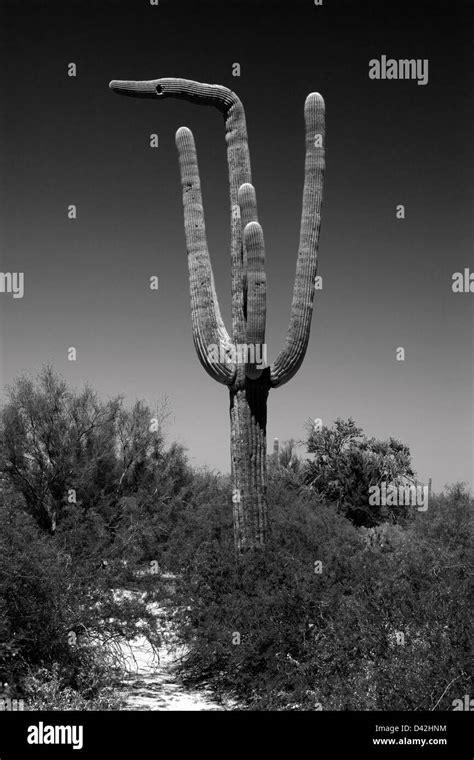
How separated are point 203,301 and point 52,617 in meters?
4.20

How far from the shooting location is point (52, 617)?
614 centimetres

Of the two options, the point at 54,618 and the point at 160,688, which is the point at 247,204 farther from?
the point at 160,688

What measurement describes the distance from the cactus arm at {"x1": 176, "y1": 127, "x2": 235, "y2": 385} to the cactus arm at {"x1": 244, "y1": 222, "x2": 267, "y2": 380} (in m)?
0.42

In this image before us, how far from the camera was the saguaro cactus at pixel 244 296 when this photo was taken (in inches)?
324

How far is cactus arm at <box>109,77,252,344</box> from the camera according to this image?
9070 mm

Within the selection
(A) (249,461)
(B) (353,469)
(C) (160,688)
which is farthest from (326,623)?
(B) (353,469)

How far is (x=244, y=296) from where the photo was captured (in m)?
8.81

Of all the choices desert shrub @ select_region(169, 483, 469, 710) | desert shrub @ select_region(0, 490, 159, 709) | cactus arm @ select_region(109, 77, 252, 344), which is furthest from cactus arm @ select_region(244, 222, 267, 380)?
desert shrub @ select_region(0, 490, 159, 709)

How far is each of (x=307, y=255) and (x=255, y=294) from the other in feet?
3.47
